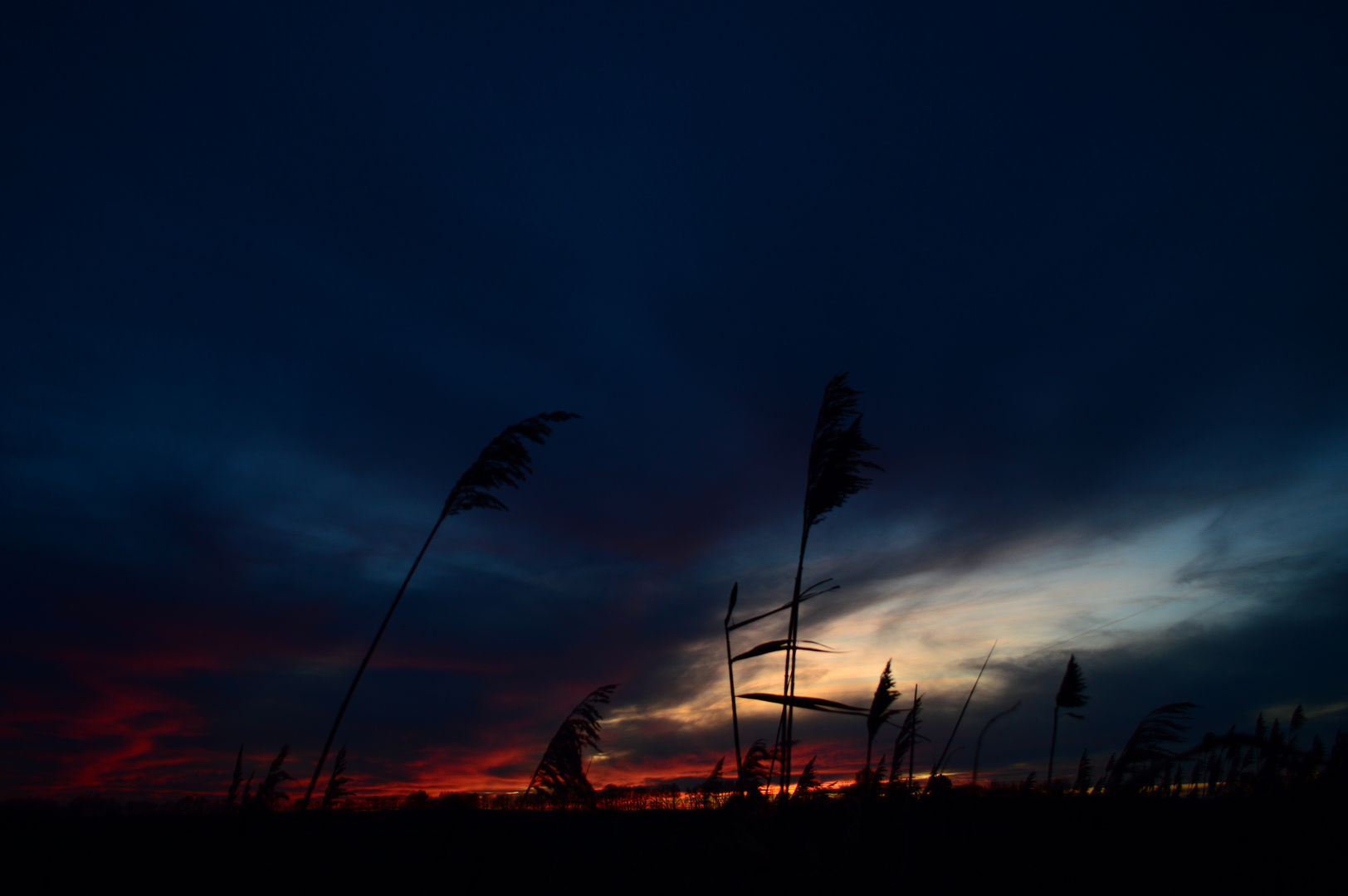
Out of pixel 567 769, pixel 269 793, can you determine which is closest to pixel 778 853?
pixel 567 769

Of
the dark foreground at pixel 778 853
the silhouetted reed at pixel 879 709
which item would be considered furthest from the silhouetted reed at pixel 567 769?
the silhouetted reed at pixel 879 709

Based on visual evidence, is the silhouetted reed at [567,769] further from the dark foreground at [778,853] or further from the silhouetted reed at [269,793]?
the silhouetted reed at [269,793]

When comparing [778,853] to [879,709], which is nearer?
[778,853]

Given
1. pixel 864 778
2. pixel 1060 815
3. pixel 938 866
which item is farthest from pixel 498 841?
pixel 1060 815

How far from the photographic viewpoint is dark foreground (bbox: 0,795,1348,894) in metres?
4.20

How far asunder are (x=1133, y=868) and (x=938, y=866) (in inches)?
63.6

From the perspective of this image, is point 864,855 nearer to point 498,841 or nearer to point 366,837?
point 498,841

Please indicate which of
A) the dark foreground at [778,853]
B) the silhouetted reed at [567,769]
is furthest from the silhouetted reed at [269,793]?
the silhouetted reed at [567,769]

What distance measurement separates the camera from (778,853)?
4.13 metres

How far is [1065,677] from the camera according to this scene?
10055 millimetres

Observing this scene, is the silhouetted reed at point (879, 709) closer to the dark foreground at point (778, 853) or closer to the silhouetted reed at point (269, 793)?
the dark foreground at point (778, 853)

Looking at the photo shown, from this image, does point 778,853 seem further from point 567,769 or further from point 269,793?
point 269,793

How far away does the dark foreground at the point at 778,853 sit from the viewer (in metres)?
4.20

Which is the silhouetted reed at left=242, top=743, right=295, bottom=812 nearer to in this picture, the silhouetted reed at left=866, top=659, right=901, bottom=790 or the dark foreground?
the dark foreground
